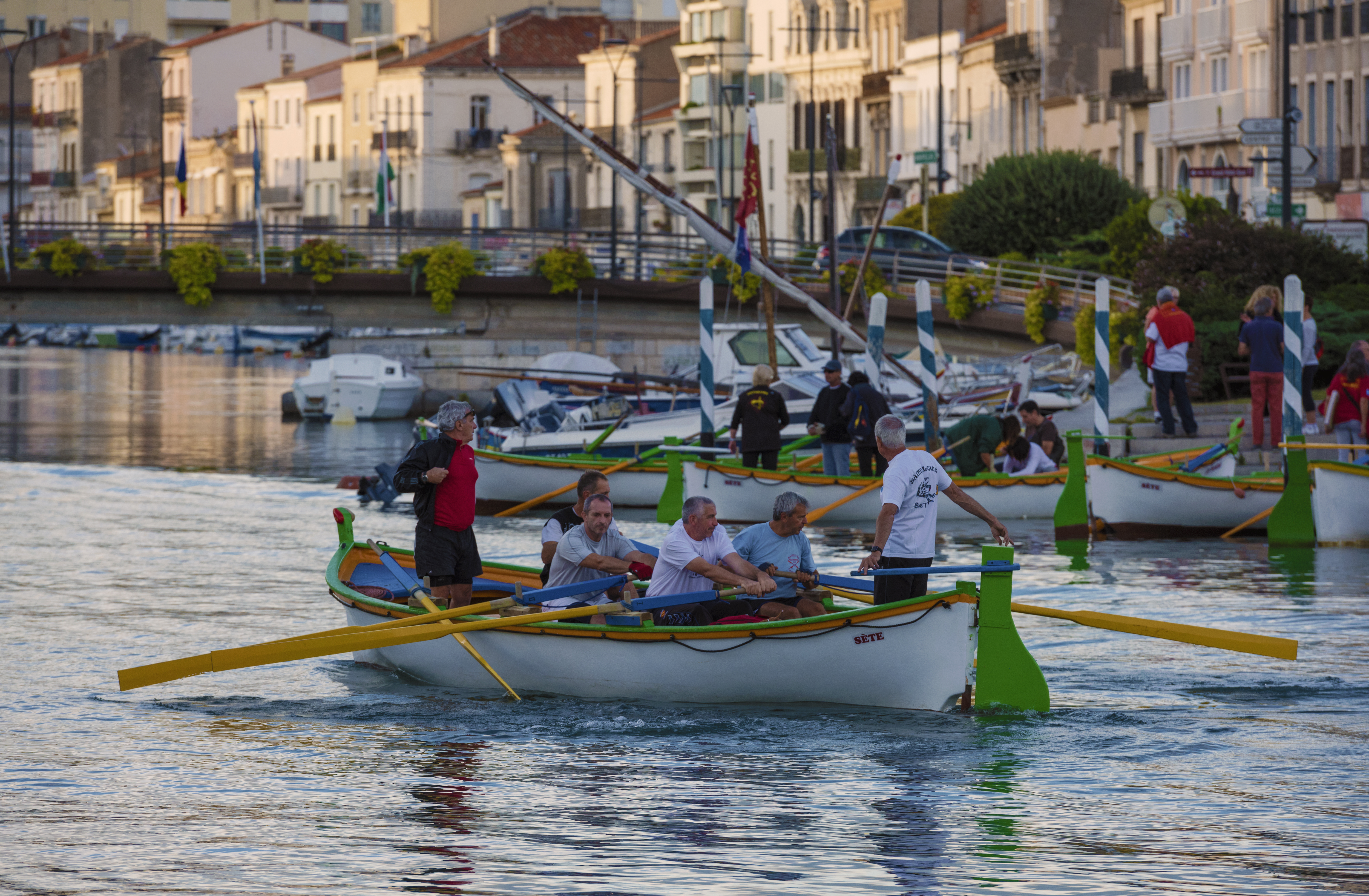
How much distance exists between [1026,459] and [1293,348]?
4115mm

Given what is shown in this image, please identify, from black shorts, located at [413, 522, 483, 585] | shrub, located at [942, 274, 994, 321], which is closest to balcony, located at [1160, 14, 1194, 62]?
shrub, located at [942, 274, 994, 321]

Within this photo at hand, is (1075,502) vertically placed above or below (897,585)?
below

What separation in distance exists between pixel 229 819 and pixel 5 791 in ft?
5.46

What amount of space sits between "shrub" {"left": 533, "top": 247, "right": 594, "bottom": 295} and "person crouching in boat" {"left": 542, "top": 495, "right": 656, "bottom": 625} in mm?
35533

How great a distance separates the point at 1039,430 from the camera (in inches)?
1089

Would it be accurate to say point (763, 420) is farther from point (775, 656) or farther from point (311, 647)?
point (775, 656)

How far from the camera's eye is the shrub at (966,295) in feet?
156

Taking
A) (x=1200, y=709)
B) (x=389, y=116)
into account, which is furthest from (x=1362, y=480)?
(x=389, y=116)

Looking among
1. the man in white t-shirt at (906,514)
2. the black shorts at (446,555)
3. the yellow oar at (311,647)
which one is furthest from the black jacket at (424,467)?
the man in white t-shirt at (906,514)

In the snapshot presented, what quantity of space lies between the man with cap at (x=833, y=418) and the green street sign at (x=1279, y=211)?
12.0 meters

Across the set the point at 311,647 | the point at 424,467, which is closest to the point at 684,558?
the point at 424,467

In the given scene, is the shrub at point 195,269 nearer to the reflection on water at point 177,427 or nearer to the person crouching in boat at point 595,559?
the reflection on water at point 177,427

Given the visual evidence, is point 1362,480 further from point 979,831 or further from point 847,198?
point 847,198

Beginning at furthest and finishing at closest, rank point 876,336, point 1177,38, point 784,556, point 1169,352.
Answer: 1. point 1177,38
2. point 876,336
3. point 1169,352
4. point 784,556
